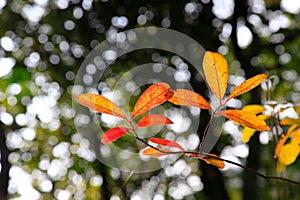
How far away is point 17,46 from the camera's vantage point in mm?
2131

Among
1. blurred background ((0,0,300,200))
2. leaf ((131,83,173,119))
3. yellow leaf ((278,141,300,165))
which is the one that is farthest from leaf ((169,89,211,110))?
blurred background ((0,0,300,200))

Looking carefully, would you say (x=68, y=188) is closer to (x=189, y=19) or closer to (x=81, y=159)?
(x=81, y=159)

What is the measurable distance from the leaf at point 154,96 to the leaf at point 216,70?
4 centimetres

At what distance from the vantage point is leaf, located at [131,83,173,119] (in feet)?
1.09

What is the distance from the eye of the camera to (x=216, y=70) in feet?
1.09

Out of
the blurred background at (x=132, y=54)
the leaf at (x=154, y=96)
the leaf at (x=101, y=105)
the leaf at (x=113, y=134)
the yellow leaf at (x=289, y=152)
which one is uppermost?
the leaf at (x=154, y=96)

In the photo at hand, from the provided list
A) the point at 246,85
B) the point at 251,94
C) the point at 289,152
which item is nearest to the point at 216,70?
the point at 246,85

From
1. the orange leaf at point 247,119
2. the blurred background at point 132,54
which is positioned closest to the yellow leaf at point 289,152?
the orange leaf at point 247,119

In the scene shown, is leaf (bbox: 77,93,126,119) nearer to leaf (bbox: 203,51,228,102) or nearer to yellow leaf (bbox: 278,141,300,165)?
leaf (bbox: 203,51,228,102)

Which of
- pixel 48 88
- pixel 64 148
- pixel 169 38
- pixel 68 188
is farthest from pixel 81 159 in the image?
pixel 169 38

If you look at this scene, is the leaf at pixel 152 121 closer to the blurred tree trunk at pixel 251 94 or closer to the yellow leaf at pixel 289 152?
the yellow leaf at pixel 289 152

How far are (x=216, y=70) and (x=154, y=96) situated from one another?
0.19ft

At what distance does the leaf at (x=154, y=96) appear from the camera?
1.09 feet

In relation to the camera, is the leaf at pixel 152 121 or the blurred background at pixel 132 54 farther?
the blurred background at pixel 132 54
